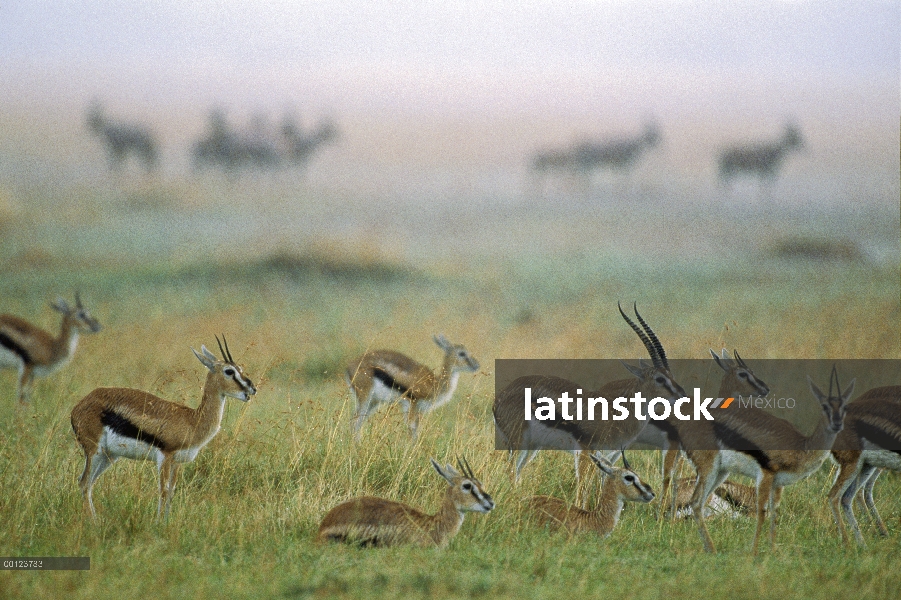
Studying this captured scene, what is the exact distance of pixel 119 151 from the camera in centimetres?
1741

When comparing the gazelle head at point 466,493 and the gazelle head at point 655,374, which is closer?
the gazelle head at point 466,493

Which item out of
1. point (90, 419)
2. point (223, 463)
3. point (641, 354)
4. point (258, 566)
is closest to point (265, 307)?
point (641, 354)

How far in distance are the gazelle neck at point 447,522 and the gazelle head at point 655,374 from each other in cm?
179

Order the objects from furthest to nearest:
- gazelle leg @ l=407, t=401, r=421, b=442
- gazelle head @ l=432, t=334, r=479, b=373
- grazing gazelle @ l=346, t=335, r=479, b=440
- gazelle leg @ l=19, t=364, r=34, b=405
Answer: gazelle leg @ l=19, t=364, r=34, b=405 → gazelle head @ l=432, t=334, r=479, b=373 → grazing gazelle @ l=346, t=335, r=479, b=440 → gazelle leg @ l=407, t=401, r=421, b=442

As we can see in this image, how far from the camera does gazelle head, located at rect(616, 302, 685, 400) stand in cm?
664

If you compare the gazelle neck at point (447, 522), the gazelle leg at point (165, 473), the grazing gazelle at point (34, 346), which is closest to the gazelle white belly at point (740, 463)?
the gazelle neck at point (447, 522)

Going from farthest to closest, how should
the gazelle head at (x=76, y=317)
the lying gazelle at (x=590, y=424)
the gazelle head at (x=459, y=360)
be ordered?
the gazelle head at (x=76, y=317) < the gazelle head at (x=459, y=360) < the lying gazelle at (x=590, y=424)

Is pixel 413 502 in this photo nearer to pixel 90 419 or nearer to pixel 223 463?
pixel 223 463

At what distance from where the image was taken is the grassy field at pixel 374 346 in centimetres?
487

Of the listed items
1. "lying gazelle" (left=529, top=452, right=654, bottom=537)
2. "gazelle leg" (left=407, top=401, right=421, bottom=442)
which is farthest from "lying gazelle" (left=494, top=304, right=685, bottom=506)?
"gazelle leg" (left=407, top=401, right=421, bottom=442)

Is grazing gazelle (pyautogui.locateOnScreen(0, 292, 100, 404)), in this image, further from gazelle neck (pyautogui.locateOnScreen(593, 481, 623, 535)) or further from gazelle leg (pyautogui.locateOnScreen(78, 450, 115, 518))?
gazelle neck (pyautogui.locateOnScreen(593, 481, 623, 535))

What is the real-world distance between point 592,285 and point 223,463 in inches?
→ 407

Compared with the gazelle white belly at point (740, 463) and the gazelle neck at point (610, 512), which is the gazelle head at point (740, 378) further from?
the gazelle neck at point (610, 512)

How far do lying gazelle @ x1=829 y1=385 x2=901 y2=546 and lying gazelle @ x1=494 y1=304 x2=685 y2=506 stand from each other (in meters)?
1.16
